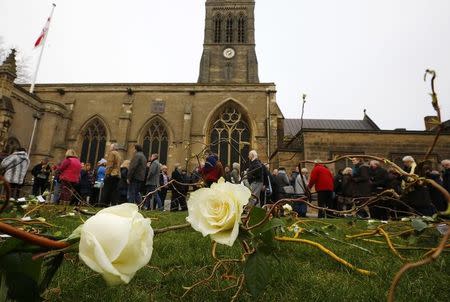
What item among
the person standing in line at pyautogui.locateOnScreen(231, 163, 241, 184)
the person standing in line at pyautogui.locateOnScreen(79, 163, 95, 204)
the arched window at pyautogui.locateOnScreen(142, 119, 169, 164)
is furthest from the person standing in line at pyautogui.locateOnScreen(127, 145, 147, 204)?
the arched window at pyautogui.locateOnScreen(142, 119, 169, 164)

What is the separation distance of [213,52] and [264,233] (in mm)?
34711

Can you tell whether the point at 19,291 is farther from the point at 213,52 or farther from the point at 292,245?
the point at 213,52

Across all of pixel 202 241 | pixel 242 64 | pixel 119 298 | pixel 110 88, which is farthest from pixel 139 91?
pixel 119 298

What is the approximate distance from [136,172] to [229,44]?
28.5 metres

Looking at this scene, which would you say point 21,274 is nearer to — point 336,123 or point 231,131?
point 231,131

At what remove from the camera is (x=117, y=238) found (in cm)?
55

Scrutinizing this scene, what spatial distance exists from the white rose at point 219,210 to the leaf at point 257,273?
218 millimetres

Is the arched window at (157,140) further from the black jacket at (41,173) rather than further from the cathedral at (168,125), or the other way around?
the black jacket at (41,173)

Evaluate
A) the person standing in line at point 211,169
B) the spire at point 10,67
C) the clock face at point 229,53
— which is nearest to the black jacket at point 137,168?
the person standing in line at point 211,169

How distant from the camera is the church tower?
3197cm

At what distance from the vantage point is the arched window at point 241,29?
34487mm

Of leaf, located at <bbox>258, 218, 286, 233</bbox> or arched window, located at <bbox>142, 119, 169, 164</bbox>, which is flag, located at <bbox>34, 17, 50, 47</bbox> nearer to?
arched window, located at <bbox>142, 119, 169, 164</bbox>

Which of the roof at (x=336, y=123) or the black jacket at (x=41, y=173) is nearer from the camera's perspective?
the black jacket at (x=41, y=173)

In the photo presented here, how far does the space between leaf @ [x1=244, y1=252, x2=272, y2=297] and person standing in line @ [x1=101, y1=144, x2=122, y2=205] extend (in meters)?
8.38
